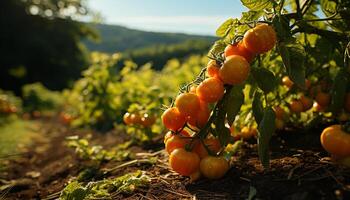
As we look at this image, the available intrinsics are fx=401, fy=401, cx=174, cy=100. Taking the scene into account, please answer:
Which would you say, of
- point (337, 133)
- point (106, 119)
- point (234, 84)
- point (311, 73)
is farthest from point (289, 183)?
point (106, 119)

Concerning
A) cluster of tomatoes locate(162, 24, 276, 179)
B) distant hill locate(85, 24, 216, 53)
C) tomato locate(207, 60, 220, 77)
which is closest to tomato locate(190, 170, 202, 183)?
cluster of tomatoes locate(162, 24, 276, 179)

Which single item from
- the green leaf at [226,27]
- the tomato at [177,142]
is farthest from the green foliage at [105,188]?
the green leaf at [226,27]

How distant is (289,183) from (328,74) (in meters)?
1.10

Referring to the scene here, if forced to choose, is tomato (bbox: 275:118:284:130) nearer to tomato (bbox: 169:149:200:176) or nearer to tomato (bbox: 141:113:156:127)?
tomato (bbox: 169:149:200:176)

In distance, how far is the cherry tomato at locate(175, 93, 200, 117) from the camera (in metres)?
1.86

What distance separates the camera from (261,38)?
1726 millimetres

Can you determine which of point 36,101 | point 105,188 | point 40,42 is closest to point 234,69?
point 105,188

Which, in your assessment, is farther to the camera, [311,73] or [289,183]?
[311,73]

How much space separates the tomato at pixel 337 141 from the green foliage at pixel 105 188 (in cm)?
95

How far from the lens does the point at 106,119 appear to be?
5957 millimetres

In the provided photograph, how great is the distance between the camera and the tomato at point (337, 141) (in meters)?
1.65

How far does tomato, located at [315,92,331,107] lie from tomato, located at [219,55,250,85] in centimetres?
96

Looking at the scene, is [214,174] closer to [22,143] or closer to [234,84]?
[234,84]

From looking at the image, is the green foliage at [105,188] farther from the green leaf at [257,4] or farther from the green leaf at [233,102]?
the green leaf at [257,4]
